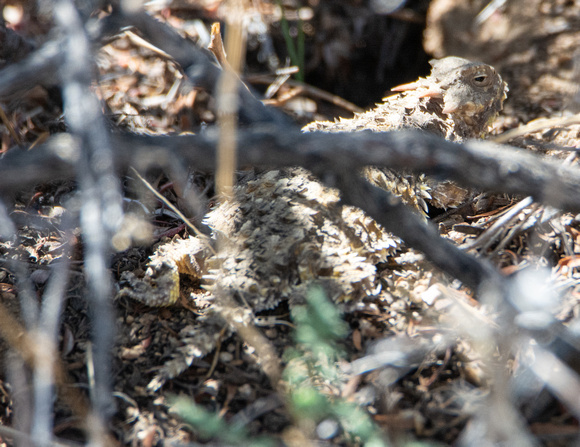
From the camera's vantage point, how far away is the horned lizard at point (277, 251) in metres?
1.77

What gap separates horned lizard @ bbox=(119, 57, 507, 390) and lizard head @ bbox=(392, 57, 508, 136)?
33.0 inches

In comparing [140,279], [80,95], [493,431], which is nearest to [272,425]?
[493,431]

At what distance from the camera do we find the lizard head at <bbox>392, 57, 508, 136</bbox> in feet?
9.15

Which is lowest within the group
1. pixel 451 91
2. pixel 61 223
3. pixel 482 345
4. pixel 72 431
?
pixel 72 431

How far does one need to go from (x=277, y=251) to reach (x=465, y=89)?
1.79m

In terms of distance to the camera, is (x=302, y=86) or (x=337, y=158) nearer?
(x=337, y=158)

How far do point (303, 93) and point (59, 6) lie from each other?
2.36 metres

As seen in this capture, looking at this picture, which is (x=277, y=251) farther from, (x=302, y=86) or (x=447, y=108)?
(x=302, y=86)

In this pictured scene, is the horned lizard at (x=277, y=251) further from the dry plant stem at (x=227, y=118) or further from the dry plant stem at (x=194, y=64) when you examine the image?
the dry plant stem at (x=194, y=64)

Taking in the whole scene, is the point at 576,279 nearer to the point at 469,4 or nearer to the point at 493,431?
the point at 493,431

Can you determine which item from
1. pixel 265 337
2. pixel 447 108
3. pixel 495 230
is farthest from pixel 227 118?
pixel 447 108

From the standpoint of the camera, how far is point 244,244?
1.87 meters

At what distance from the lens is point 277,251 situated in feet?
5.92

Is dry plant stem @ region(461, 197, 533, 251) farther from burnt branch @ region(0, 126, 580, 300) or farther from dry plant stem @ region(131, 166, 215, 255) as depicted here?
dry plant stem @ region(131, 166, 215, 255)
